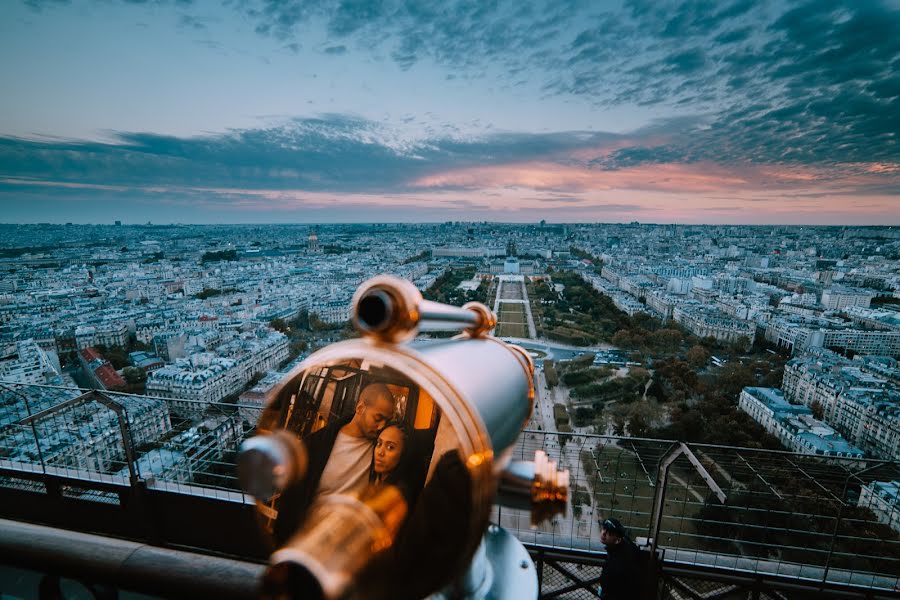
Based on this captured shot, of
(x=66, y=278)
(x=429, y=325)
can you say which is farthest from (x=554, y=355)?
(x=66, y=278)

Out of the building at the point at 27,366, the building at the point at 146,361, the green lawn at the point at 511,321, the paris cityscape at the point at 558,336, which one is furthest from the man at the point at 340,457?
the green lawn at the point at 511,321

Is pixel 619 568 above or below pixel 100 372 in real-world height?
above

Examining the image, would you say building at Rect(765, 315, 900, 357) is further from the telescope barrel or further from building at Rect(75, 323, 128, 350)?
building at Rect(75, 323, 128, 350)

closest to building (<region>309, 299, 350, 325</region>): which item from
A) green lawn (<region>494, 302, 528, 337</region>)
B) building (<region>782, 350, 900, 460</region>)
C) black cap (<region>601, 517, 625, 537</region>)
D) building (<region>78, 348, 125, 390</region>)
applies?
green lawn (<region>494, 302, 528, 337</region>)

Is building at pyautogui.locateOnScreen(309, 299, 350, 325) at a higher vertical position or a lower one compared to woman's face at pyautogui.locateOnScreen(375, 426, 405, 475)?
lower

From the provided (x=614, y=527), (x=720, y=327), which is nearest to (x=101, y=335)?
(x=614, y=527)

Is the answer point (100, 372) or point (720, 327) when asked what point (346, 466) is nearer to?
point (100, 372)
